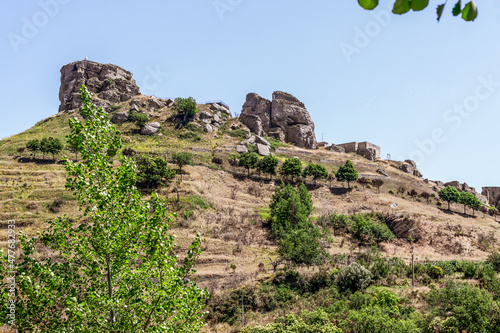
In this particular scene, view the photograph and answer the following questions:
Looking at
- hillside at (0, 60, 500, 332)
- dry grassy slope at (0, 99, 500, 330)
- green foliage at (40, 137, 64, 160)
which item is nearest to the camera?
hillside at (0, 60, 500, 332)

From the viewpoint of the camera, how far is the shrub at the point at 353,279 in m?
24.9

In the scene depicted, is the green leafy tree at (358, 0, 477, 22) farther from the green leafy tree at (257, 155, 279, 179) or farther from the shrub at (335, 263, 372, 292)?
the green leafy tree at (257, 155, 279, 179)

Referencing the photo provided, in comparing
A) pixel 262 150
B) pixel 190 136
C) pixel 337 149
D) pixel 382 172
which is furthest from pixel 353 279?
pixel 337 149

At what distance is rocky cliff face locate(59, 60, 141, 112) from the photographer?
86.5 metres

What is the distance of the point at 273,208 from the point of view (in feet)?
136

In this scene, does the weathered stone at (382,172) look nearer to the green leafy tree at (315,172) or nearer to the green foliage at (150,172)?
the green leafy tree at (315,172)

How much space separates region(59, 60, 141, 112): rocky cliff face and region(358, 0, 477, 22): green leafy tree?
92.7 metres

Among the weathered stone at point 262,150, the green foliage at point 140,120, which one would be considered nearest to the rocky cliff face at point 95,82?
the green foliage at point 140,120

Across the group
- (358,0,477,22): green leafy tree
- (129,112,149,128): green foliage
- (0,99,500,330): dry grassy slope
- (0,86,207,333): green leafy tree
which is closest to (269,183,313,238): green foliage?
(0,99,500,330): dry grassy slope

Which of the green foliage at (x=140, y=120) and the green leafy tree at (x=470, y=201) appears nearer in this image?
the green leafy tree at (x=470, y=201)

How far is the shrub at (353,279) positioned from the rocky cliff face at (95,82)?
258 feet

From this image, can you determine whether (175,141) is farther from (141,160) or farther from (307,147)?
(307,147)

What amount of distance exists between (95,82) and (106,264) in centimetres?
9484

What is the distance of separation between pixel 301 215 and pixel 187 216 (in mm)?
13586
